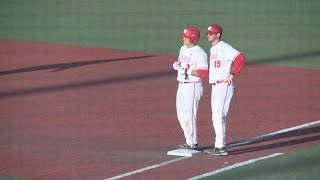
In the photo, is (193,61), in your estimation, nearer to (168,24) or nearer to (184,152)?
(184,152)

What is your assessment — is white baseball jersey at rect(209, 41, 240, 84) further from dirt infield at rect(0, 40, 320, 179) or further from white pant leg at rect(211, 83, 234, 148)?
dirt infield at rect(0, 40, 320, 179)

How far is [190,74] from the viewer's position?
1253 centimetres

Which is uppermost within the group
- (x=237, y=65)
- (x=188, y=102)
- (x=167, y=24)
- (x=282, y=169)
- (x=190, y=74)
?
(x=237, y=65)

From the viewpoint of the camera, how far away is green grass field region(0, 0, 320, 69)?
85.8 feet

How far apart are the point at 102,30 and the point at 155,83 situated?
34.0 ft

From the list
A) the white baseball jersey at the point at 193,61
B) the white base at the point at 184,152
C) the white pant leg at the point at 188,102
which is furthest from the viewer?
the white base at the point at 184,152

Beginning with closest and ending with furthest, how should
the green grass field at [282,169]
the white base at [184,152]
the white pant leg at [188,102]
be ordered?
the green grass field at [282,169] → the white pant leg at [188,102] → the white base at [184,152]

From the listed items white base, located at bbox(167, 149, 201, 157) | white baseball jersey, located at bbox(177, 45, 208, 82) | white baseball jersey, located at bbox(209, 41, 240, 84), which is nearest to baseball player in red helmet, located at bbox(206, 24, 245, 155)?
white baseball jersey, located at bbox(209, 41, 240, 84)

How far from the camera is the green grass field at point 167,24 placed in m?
26.1

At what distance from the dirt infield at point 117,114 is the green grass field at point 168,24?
8.90 ft

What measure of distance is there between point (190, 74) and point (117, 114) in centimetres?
393

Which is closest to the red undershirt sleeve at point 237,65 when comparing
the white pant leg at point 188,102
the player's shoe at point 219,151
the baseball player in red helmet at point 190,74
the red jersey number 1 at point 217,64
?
the red jersey number 1 at point 217,64

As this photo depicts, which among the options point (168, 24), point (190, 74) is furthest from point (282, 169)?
point (168, 24)

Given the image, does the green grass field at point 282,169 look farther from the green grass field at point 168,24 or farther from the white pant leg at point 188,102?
the green grass field at point 168,24
